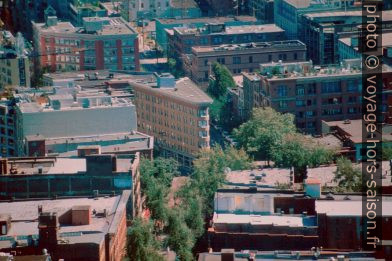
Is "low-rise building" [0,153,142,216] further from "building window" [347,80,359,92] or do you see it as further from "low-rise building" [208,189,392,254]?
"building window" [347,80,359,92]

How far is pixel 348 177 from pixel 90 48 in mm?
52814

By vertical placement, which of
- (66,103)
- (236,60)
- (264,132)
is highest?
(66,103)

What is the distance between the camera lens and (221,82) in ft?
368

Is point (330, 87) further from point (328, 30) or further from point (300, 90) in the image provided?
point (328, 30)

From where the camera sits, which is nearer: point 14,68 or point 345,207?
point 345,207

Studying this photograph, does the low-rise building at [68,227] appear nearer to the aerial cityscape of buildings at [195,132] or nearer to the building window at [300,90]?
the aerial cityscape of buildings at [195,132]

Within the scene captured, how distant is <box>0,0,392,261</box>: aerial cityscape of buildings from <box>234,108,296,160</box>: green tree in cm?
15

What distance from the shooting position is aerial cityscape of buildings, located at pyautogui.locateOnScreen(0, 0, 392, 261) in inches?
2344

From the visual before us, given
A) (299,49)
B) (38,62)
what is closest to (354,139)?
(299,49)

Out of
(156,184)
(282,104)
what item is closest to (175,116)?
(282,104)

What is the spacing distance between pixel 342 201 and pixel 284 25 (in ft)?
239

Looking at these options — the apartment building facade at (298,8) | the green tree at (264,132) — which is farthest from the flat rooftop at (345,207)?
the apartment building facade at (298,8)

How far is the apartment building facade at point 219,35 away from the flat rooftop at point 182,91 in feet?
67.5

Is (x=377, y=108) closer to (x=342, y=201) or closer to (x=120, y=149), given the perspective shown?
(x=120, y=149)
